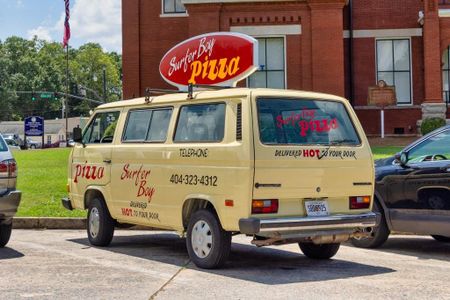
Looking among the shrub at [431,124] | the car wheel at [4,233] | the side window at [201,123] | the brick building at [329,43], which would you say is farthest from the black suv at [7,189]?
the shrub at [431,124]

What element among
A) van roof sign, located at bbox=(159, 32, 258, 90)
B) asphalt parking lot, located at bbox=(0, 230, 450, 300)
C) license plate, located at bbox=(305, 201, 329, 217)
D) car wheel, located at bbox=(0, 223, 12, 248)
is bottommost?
asphalt parking lot, located at bbox=(0, 230, 450, 300)

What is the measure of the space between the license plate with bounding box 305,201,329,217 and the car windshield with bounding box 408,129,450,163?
2.25 meters

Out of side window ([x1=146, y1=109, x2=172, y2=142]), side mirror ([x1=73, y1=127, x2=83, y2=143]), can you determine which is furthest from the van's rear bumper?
side mirror ([x1=73, y1=127, x2=83, y2=143])

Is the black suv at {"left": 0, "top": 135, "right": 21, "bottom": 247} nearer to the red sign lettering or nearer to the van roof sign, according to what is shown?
the red sign lettering

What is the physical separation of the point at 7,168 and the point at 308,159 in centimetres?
437

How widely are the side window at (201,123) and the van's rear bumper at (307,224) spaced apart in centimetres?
118

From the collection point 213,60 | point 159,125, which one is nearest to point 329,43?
point 213,60

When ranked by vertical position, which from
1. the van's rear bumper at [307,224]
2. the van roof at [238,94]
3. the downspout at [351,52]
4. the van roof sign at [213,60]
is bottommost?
the van's rear bumper at [307,224]

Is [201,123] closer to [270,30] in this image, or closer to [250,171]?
[250,171]

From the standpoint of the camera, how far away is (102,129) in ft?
32.1

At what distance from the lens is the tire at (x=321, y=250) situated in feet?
27.7

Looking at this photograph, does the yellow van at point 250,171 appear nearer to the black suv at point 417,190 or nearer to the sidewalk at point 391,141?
the black suv at point 417,190

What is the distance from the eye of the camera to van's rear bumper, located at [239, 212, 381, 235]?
687 cm

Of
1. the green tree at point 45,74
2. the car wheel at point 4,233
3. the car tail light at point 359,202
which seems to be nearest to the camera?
the car tail light at point 359,202
